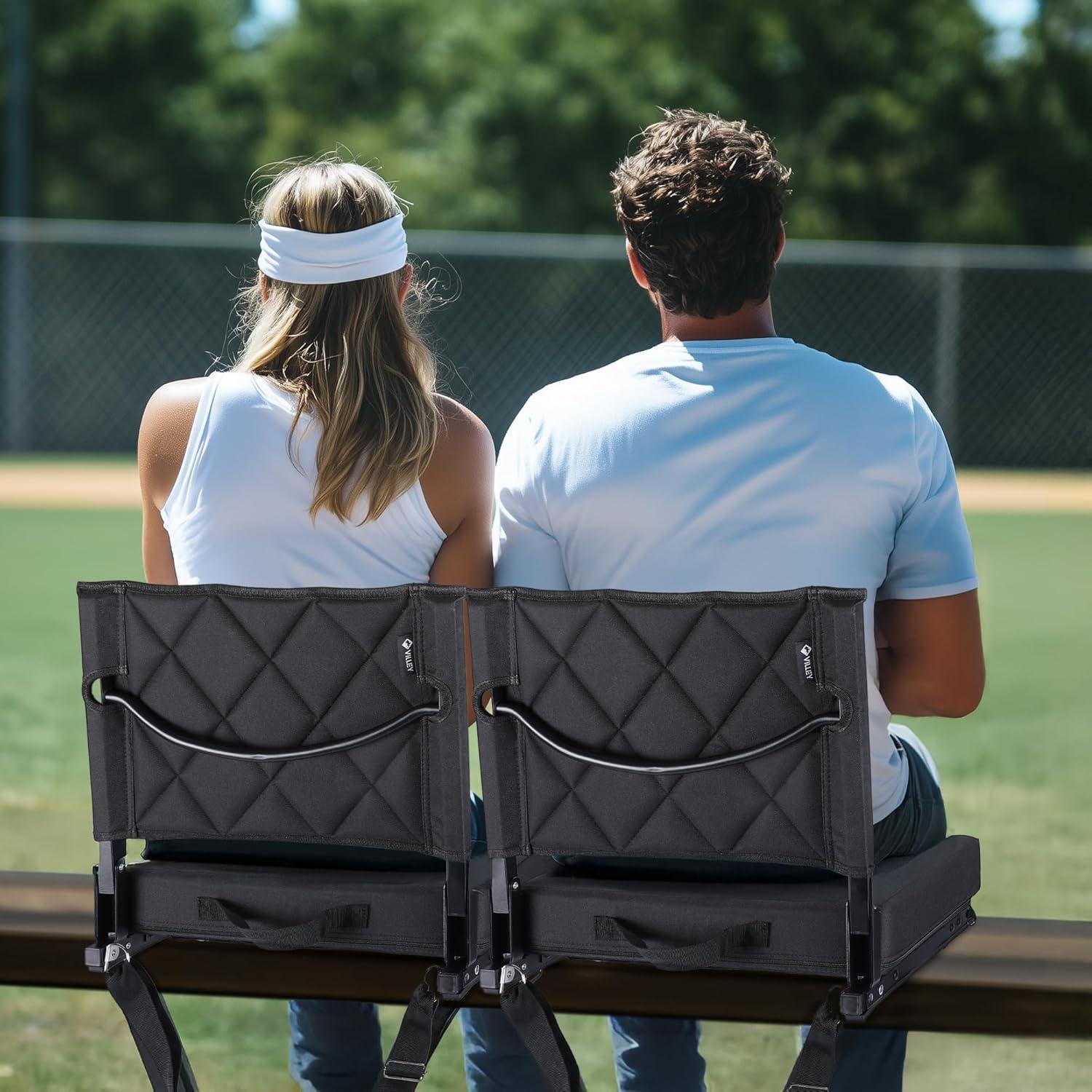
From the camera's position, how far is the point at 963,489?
13.9 metres

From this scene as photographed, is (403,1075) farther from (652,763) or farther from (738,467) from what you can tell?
(738,467)

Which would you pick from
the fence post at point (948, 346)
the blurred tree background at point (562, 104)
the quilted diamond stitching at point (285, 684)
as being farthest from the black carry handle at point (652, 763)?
the blurred tree background at point (562, 104)

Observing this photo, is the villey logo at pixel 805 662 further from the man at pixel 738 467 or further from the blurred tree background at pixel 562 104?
the blurred tree background at pixel 562 104

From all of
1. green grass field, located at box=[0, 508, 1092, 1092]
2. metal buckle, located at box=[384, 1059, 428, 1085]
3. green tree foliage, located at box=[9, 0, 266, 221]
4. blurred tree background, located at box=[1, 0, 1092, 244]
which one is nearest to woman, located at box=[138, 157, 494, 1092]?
metal buckle, located at box=[384, 1059, 428, 1085]

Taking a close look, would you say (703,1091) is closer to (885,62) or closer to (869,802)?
(869,802)

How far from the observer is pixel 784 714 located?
143 centimetres

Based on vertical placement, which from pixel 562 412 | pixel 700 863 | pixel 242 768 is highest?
pixel 562 412

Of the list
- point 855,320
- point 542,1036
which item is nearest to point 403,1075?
point 542,1036

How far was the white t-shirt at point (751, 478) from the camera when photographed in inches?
62.7

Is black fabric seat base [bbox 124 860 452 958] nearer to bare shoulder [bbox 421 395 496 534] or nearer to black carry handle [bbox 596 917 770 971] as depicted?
black carry handle [bbox 596 917 770 971]

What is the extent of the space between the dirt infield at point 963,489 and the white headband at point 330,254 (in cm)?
1186

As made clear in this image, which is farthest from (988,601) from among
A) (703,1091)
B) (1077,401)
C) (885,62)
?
(885,62)

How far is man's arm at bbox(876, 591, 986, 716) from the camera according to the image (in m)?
1.67

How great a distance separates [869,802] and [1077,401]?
41.0 ft
